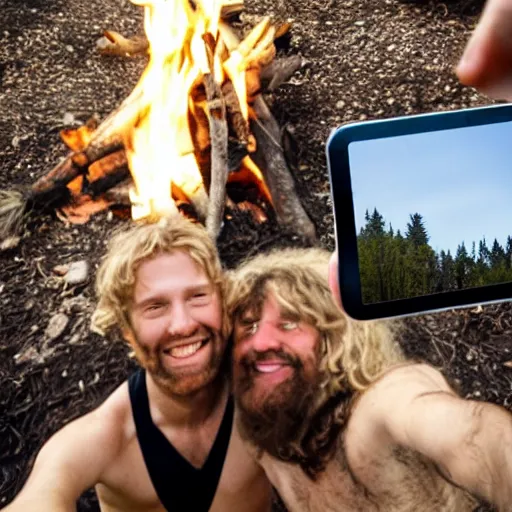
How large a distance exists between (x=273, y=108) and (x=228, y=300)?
1.67ft

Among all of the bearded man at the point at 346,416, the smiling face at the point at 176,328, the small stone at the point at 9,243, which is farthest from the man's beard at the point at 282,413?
the small stone at the point at 9,243

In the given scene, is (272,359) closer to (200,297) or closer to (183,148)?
(200,297)

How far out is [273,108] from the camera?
6.18 ft

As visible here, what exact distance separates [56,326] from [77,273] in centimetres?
12

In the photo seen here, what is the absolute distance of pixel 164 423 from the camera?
161cm

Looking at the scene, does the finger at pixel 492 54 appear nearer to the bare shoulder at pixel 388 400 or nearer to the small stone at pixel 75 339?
the bare shoulder at pixel 388 400

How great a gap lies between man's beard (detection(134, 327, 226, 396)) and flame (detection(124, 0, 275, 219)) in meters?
0.31

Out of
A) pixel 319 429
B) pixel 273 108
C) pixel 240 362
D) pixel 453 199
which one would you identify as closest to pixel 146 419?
pixel 240 362

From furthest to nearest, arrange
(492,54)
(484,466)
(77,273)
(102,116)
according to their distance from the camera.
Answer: (102,116), (77,273), (484,466), (492,54)

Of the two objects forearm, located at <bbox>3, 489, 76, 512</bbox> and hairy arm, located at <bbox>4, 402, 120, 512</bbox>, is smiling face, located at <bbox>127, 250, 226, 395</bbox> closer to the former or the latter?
hairy arm, located at <bbox>4, 402, 120, 512</bbox>

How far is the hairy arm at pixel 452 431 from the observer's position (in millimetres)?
1496

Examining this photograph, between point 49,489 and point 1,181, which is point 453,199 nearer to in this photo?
point 49,489

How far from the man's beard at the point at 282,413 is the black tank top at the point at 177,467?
0.14 feet

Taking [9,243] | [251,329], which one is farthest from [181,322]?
[9,243]
